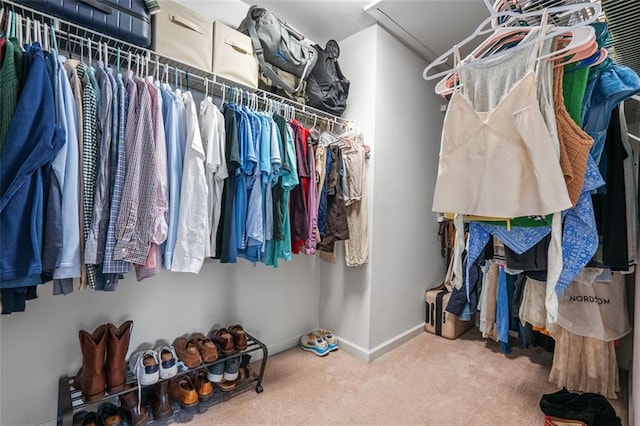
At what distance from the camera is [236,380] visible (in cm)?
177

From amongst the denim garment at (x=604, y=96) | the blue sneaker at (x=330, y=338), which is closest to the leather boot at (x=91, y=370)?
the blue sneaker at (x=330, y=338)

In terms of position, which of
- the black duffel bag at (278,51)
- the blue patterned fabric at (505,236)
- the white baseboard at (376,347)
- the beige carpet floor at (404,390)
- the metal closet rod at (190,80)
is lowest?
the beige carpet floor at (404,390)

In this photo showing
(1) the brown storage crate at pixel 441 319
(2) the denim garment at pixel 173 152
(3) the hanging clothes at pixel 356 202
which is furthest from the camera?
(1) the brown storage crate at pixel 441 319

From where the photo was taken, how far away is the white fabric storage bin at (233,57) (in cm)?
156

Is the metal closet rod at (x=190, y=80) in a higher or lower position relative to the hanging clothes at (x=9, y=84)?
higher

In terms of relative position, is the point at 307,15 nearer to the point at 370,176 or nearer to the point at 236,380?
the point at 370,176

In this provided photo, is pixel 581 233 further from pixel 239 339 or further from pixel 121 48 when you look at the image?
pixel 121 48

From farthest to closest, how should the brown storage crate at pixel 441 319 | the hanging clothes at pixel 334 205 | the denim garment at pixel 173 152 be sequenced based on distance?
the brown storage crate at pixel 441 319 → the hanging clothes at pixel 334 205 → the denim garment at pixel 173 152

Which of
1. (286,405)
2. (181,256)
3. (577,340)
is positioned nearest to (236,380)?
(286,405)

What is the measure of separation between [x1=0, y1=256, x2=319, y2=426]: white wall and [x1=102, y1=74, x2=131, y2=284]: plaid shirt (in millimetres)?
500

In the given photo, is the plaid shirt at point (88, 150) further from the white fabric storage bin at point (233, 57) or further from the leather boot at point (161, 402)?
the leather boot at point (161, 402)

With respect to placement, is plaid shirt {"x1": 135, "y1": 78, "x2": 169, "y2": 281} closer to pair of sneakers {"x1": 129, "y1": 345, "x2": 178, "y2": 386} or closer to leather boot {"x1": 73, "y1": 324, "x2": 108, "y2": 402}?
leather boot {"x1": 73, "y1": 324, "x2": 108, "y2": 402}

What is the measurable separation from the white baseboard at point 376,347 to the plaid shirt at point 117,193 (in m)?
1.71

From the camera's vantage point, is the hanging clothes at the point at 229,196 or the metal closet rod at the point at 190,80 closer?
the metal closet rod at the point at 190,80
